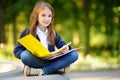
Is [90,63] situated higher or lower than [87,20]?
lower

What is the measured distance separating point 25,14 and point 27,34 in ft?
52.6

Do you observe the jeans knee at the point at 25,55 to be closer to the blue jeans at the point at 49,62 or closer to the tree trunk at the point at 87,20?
the blue jeans at the point at 49,62

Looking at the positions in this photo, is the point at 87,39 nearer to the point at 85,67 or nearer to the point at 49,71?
the point at 85,67

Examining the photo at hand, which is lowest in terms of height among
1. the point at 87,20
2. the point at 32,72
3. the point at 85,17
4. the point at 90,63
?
the point at 32,72

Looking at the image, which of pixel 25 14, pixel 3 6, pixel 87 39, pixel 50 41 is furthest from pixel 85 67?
pixel 50 41

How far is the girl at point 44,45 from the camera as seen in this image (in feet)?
11.7

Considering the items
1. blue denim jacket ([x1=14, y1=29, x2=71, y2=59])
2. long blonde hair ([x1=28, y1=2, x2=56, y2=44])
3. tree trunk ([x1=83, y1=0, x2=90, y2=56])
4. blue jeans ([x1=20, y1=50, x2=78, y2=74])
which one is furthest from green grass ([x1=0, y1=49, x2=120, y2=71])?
blue jeans ([x1=20, y1=50, x2=78, y2=74])

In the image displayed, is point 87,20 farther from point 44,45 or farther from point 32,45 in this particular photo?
point 32,45

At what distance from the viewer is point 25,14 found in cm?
1970

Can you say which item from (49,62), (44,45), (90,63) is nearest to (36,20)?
(44,45)

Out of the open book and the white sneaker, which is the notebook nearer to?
the open book

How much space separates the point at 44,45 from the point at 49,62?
200 millimetres

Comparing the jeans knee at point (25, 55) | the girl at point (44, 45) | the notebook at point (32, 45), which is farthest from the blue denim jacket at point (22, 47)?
the notebook at point (32, 45)

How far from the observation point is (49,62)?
12.0 ft
